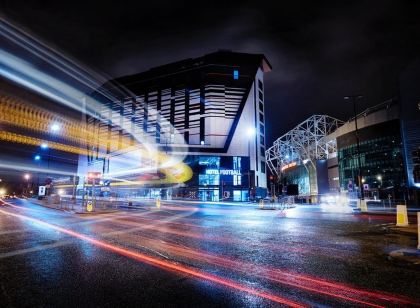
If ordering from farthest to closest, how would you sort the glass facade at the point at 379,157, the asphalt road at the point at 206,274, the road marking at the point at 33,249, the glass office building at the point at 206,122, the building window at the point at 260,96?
the building window at the point at 260,96 < the glass office building at the point at 206,122 < the glass facade at the point at 379,157 < the road marking at the point at 33,249 < the asphalt road at the point at 206,274

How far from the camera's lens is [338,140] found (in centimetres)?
8362

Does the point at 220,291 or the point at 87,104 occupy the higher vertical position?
the point at 87,104

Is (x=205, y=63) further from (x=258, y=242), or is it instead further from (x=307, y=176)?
(x=258, y=242)

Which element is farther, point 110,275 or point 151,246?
point 151,246

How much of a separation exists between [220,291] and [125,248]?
16.3ft

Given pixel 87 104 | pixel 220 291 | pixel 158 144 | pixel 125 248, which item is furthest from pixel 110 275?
pixel 87 104

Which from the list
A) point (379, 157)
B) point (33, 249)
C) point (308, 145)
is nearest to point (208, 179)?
point (379, 157)

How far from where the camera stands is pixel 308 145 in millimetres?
114000

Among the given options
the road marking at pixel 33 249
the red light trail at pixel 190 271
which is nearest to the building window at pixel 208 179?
the road marking at pixel 33 249

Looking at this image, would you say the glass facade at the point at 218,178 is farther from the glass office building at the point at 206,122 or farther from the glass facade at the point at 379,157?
the glass facade at the point at 379,157

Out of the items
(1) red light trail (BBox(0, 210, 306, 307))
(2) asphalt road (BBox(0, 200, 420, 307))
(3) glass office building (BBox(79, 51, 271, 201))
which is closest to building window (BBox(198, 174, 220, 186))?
(3) glass office building (BBox(79, 51, 271, 201))

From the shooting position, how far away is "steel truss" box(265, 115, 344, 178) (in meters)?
103

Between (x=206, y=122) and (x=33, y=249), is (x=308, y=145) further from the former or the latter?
(x=33, y=249)

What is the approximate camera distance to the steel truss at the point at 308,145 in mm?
102681
